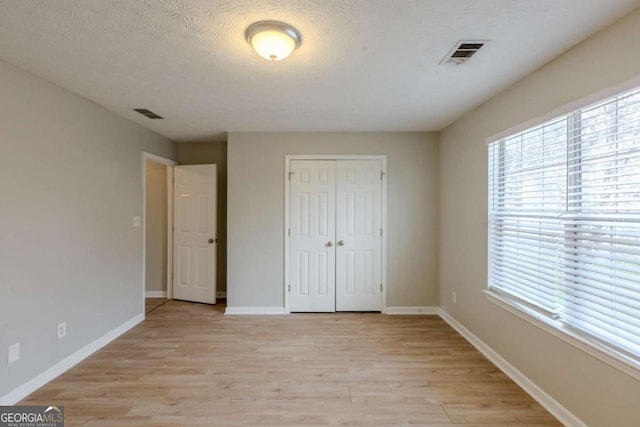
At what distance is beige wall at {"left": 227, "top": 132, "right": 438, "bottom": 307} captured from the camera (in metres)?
3.66

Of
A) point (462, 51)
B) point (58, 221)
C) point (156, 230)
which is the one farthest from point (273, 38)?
point (156, 230)

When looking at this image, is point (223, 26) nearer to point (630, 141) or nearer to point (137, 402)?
point (630, 141)

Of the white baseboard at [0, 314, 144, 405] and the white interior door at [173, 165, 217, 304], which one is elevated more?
the white interior door at [173, 165, 217, 304]

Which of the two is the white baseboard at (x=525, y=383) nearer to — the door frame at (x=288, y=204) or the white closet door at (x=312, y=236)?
the door frame at (x=288, y=204)

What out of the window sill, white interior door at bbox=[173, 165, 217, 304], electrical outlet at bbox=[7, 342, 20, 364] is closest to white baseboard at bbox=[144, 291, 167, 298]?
white interior door at bbox=[173, 165, 217, 304]

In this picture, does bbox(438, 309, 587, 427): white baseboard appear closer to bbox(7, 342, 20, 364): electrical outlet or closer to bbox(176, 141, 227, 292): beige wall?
bbox(176, 141, 227, 292): beige wall

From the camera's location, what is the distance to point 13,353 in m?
1.95

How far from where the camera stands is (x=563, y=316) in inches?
72.9

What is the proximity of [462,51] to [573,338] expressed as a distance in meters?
1.95

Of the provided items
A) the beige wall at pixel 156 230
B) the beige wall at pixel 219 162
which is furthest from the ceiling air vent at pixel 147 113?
the beige wall at pixel 156 230

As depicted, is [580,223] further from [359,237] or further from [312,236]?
[312,236]

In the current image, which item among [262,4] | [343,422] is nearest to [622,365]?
[343,422]

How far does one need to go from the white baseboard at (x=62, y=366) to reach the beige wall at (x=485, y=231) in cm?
374

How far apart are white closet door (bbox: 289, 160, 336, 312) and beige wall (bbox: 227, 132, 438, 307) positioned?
0.61ft
